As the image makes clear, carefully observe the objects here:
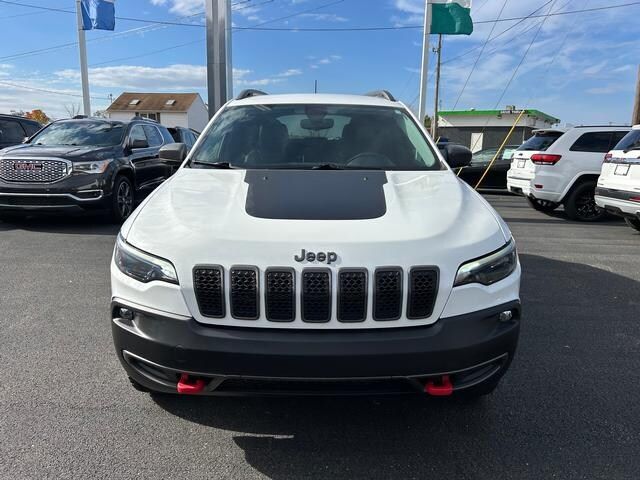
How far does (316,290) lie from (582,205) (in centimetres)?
876

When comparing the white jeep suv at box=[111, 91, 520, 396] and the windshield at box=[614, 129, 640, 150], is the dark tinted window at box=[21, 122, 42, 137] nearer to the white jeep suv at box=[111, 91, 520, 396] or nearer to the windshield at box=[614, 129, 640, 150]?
the white jeep suv at box=[111, 91, 520, 396]

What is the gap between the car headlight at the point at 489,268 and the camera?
2.16 meters

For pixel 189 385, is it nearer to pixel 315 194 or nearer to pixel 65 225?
pixel 315 194

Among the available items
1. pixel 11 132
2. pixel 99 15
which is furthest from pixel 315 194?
pixel 99 15

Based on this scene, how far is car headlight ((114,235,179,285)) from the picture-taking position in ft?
7.07

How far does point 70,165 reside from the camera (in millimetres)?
7379

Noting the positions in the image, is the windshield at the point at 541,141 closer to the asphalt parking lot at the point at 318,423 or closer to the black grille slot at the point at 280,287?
the asphalt parking lot at the point at 318,423

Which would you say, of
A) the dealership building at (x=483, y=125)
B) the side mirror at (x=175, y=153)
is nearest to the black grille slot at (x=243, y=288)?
the side mirror at (x=175, y=153)

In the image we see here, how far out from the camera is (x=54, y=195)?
7.34 meters

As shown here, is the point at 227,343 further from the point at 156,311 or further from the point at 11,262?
the point at 11,262

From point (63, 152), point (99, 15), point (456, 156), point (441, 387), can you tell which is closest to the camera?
point (441, 387)

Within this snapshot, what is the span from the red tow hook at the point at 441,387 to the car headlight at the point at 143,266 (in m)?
1.17

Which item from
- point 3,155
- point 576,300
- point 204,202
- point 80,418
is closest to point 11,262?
point 3,155

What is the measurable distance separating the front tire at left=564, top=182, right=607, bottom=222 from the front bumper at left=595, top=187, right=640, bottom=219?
1537mm
